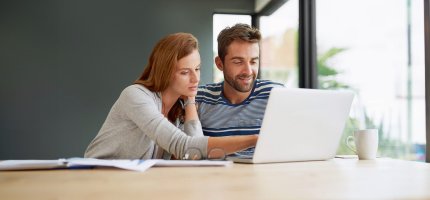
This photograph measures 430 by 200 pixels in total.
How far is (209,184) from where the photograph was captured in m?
0.86

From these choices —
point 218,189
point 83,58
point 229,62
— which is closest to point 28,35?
point 83,58

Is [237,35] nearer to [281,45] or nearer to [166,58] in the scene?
[166,58]

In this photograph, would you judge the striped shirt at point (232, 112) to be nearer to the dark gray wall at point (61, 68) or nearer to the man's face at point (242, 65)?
the man's face at point (242, 65)

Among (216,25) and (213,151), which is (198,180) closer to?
(213,151)

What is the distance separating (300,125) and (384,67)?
1.19 m

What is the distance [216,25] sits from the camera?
14.7 ft

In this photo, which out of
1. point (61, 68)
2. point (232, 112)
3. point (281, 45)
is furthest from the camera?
point (61, 68)

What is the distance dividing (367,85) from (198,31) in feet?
6.94

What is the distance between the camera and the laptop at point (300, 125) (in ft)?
4.47

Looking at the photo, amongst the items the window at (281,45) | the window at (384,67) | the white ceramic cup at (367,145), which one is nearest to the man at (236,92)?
the white ceramic cup at (367,145)

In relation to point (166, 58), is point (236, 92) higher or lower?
lower

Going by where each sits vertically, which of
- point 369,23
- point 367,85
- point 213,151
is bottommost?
point 213,151

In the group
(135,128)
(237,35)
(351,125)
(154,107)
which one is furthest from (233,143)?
(351,125)

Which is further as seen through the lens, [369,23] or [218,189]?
[369,23]
